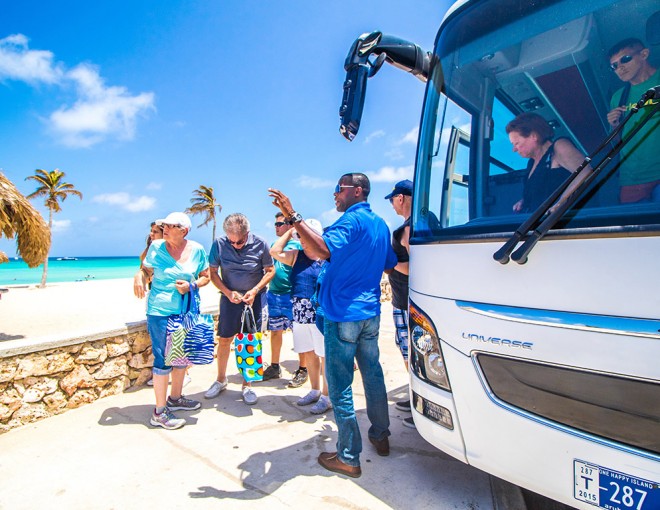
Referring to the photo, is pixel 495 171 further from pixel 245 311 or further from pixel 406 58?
pixel 245 311

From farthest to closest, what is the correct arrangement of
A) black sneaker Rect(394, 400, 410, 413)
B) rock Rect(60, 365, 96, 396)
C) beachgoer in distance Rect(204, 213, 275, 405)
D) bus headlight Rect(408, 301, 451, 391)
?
1. beachgoer in distance Rect(204, 213, 275, 405)
2. black sneaker Rect(394, 400, 410, 413)
3. rock Rect(60, 365, 96, 396)
4. bus headlight Rect(408, 301, 451, 391)

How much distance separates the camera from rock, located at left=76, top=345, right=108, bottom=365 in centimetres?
405

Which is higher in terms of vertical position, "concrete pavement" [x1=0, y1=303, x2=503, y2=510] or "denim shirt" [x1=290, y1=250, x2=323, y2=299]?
"denim shirt" [x1=290, y1=250, x2=323, y2=299]

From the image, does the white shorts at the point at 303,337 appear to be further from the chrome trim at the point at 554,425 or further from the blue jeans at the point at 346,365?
the chrome trim at the point at 554,425

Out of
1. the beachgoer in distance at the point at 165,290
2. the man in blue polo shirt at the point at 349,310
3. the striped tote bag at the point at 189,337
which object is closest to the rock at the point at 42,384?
the beachgoer in distance at the point at 165,290

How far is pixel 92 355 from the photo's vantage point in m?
4.13

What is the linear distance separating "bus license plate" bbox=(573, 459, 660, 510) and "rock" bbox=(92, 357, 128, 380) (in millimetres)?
4459

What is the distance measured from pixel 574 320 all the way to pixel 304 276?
296 cm

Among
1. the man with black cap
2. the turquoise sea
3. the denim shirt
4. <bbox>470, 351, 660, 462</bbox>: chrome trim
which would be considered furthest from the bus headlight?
the turquoise sea

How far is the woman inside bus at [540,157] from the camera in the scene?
6.41ft

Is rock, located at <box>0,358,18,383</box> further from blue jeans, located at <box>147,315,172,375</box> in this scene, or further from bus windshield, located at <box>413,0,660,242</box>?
bus windshield, located at <box>413,0,660,242</box>

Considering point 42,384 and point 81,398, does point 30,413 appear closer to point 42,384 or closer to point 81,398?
point 42,384

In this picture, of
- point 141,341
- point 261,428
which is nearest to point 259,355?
point 261,428

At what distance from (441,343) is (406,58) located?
2.15 m
